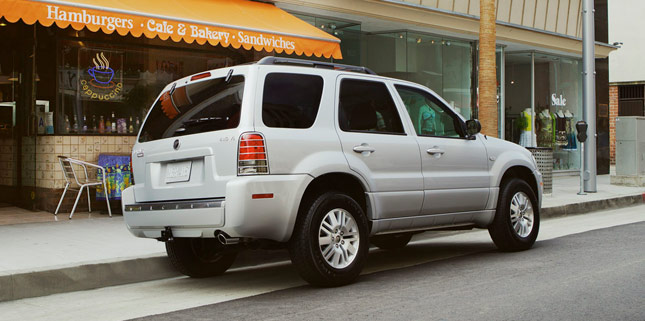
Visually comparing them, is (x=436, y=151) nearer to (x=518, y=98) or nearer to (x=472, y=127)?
(x=472, y=127)

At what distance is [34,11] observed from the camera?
8992mm

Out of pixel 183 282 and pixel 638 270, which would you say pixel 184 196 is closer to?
pixel 183 282

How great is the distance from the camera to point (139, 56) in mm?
12195

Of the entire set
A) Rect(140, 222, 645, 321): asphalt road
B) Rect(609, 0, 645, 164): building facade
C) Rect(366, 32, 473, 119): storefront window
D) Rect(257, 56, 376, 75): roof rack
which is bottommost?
Rect(140, 222, 645, 321): asphalt road

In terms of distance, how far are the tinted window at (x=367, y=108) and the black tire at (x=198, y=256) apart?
1.69 m

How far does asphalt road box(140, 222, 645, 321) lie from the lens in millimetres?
5141

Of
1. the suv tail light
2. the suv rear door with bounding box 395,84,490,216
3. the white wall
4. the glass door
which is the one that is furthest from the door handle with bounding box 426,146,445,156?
the white wall

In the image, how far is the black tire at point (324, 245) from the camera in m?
6.01

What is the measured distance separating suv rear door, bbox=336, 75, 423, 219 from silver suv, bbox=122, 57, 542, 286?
12 mm

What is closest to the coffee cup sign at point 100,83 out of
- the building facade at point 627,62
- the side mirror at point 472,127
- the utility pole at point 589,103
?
the side mirror at point 472,127

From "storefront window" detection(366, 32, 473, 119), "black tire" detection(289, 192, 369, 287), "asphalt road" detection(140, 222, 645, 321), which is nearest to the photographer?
"asphalt road" detection(140, 222, 645, 321)

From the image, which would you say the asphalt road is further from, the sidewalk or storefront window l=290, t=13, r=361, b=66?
storefront window l=290, t=13, r=361, b=66

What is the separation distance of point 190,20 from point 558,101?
552 inches

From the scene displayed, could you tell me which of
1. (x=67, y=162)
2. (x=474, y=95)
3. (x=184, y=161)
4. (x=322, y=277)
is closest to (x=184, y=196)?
(x=184, y=161)
